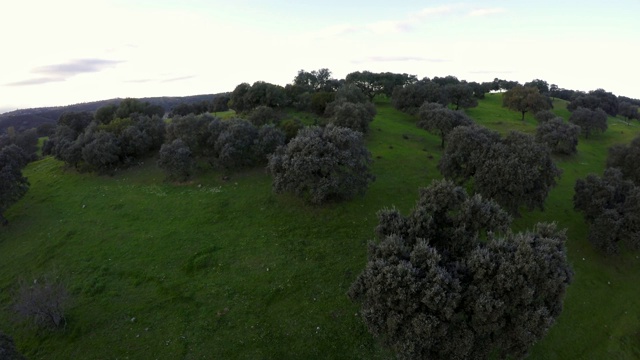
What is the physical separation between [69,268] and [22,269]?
6.54 meters

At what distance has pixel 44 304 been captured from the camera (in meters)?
28.5

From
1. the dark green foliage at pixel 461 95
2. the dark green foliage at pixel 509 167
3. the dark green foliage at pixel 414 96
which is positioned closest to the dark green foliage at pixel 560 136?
the dark green foliage at pixel 414 96

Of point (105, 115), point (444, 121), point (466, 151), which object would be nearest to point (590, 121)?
point (444, 121)

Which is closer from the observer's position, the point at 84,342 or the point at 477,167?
the point at 84,342

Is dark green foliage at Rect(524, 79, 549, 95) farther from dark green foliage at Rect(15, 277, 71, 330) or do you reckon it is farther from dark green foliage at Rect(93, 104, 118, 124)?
dark green foliage at Rect(15, 277, 71, 330)

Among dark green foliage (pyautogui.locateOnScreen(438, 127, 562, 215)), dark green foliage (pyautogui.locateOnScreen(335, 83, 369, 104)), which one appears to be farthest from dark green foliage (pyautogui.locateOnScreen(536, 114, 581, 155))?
dark green foliage (pyautogui.locateOnScreen(335, 83, 369, 104))

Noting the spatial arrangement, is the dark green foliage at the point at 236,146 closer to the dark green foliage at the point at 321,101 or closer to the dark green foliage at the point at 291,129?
the dark green foliage at the point at 291,129

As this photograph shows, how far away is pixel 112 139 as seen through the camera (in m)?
62.5

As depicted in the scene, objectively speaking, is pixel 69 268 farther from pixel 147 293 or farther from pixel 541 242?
pixel 541 242

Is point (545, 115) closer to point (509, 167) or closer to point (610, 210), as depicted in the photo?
point (610, 210)

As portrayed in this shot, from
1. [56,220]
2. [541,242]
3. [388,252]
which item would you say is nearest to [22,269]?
[56,220]

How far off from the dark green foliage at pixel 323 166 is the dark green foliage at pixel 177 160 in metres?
19.4

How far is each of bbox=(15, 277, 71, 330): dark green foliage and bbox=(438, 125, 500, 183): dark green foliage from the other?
4311cm

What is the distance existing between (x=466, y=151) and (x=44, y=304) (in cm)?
4554
